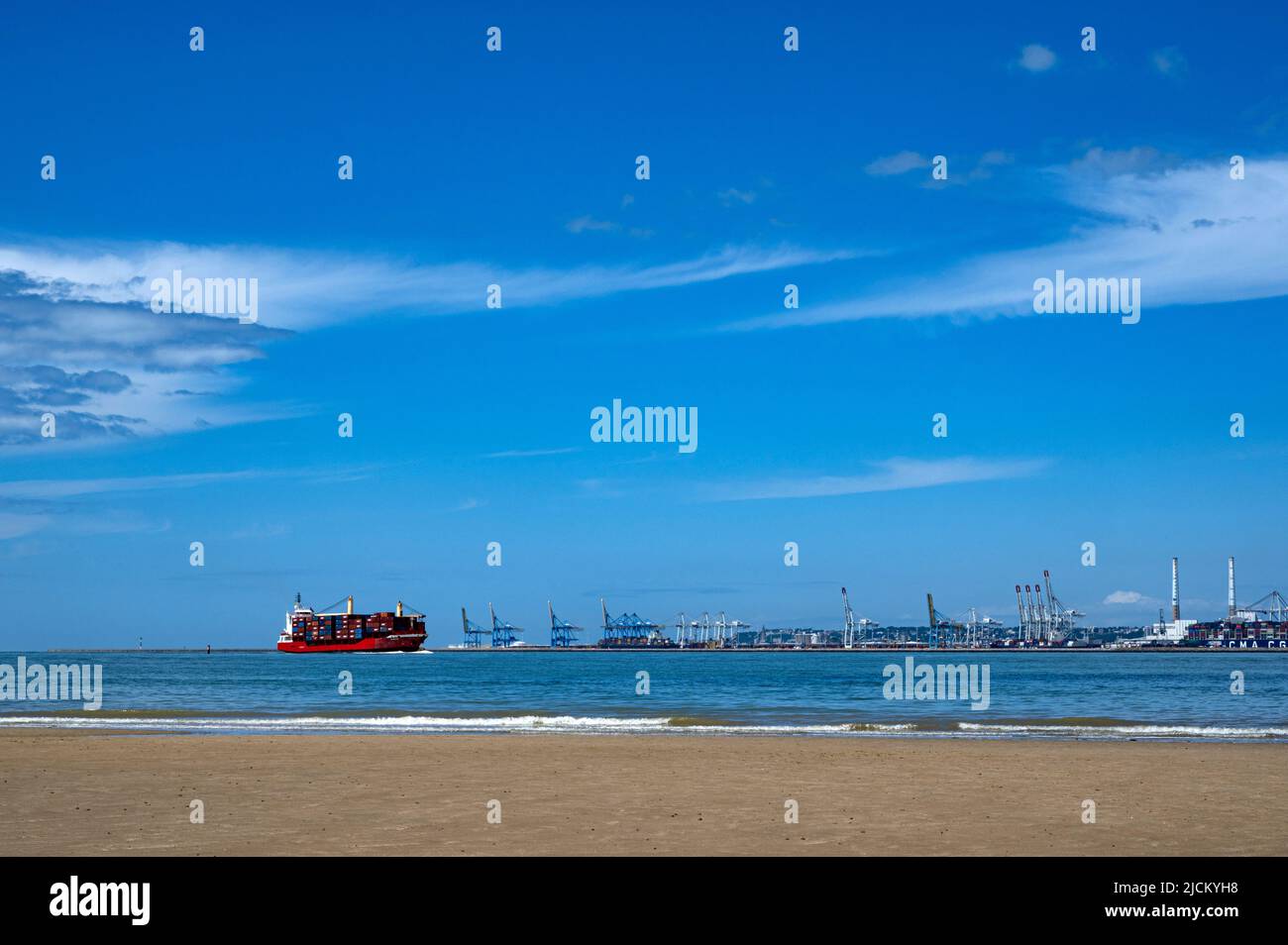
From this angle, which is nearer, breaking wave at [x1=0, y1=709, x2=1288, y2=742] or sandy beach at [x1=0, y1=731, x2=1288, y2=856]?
sandy beach at [x1=0, y1=731, x2=1288, y2=856]

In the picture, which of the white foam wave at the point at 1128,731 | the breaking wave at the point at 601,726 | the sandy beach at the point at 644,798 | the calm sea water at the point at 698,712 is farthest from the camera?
the calm sea water at the point at 698,712

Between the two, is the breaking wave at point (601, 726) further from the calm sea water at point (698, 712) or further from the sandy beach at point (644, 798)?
the sandy beach at point (644, 798)

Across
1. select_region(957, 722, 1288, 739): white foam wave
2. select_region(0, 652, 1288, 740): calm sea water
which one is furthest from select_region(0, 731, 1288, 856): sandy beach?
select_region(0, 652, 1288, 740): calm sea water

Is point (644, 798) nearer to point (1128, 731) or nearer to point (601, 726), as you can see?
point (601, 726)

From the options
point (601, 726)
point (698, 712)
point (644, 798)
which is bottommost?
point (698, 712)

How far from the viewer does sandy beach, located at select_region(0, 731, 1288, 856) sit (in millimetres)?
14500

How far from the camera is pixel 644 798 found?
748 inches

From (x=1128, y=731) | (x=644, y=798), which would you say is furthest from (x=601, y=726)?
(x=644, y=798)

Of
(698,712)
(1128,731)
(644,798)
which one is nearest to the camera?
(644,798)

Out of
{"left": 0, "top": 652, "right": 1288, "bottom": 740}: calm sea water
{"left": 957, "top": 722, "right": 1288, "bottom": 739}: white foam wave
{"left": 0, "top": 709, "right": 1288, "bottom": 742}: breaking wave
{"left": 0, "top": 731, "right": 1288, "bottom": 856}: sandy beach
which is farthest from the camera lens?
{"left": 0, "top": 652, "right": 1288, "bottom": 740}: calm sea water

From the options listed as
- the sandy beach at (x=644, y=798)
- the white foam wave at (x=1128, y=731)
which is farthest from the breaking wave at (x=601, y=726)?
the sandy beach at (x=644, y=798)

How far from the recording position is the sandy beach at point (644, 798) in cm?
1450

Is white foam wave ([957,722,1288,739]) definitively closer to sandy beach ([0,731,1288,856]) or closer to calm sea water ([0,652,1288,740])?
calm sea water ([0,652,1288,740])
